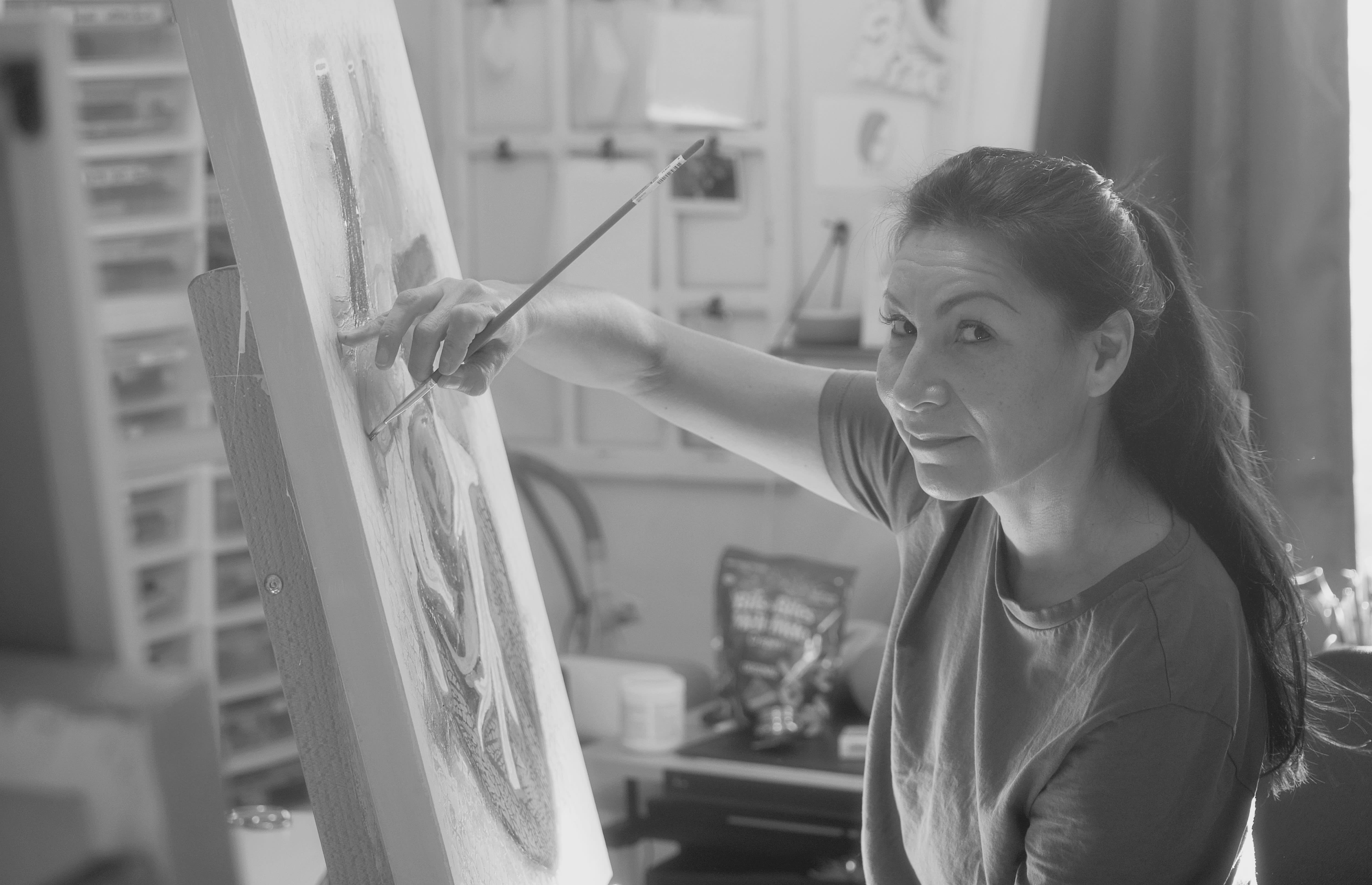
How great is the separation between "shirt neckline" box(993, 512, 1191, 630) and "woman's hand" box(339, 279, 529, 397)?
422 millimetres

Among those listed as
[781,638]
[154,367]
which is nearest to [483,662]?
[154,367]

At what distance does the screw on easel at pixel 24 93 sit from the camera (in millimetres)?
247

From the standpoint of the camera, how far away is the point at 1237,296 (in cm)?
238

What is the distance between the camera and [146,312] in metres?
2.15

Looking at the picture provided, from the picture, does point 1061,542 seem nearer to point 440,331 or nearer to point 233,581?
point 440,331

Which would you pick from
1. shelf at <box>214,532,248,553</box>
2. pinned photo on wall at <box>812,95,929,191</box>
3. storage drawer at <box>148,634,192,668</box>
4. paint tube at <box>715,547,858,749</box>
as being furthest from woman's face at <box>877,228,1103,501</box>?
pinned photo on wall at <box>812,95,929,191</box>

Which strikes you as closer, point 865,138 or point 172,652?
point 172,652

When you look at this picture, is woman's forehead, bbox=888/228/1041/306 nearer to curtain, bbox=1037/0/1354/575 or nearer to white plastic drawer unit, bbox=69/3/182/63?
curtain, bbox=1037/0/1354/575

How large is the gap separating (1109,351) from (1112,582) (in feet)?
0.51

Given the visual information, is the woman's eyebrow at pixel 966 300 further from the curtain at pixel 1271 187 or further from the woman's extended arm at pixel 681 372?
the curtain at pixel 1271 187

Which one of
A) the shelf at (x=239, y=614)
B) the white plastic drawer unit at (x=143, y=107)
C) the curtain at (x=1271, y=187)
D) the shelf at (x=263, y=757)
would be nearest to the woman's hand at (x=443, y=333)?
the white plastic drawer unit at (x=143, y=107)

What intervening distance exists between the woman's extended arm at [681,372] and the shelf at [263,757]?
5.82ft

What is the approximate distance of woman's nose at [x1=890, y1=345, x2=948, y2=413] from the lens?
90 centimetres

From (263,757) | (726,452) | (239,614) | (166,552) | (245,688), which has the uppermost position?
(166,552)
